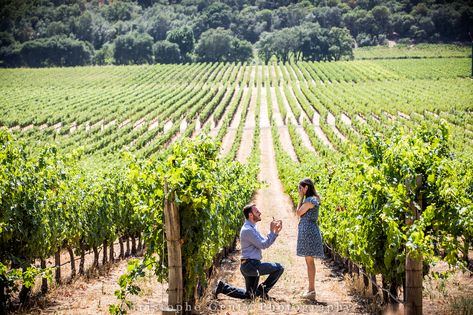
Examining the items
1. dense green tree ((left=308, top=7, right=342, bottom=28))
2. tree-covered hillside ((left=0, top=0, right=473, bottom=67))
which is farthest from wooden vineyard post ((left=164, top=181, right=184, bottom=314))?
dense green tree ((left=308, top=7, right=342, bottom=28))

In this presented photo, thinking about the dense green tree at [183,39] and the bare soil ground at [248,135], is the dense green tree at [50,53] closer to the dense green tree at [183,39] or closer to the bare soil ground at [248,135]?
the dense green tree at [183,39]

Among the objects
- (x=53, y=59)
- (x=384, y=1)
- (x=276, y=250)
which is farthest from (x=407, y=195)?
(x=384, y=1)

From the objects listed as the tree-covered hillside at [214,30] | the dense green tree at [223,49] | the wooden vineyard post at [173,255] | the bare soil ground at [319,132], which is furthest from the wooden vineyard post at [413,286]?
the dense green tree at [223,49]

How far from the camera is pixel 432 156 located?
714 cm

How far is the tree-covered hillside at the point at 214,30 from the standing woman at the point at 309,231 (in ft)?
357

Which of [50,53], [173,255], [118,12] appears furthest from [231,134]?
[118,12]

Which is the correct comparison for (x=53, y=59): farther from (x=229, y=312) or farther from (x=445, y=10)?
(x=229, y=312)

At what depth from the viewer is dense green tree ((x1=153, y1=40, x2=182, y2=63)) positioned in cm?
11612

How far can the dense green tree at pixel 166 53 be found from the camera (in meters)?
116

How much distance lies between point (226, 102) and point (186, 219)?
63.0m

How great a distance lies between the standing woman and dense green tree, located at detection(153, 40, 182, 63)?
110942 millimetres

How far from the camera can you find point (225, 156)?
127ft

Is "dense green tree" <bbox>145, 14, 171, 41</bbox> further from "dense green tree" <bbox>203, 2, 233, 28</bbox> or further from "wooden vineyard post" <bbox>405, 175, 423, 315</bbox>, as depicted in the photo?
"wooden vineyard post" <bbox>405, 175, 423, 315</bbox>

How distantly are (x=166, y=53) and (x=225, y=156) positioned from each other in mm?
82143
